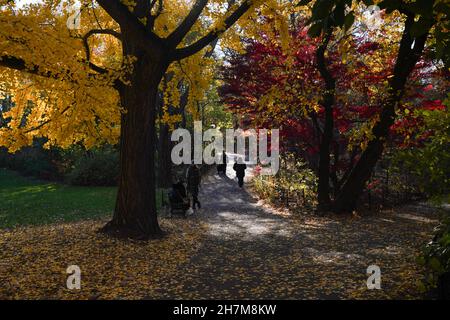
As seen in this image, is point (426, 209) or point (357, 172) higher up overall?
point (357, 172)

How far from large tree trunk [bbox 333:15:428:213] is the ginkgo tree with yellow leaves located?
3.46m

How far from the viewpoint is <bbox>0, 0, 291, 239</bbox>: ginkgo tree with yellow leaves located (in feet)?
26.1

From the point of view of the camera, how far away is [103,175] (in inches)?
1040

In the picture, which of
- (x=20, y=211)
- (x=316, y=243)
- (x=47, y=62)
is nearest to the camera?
(x=47, y=62)

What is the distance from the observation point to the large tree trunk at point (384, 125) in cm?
1121

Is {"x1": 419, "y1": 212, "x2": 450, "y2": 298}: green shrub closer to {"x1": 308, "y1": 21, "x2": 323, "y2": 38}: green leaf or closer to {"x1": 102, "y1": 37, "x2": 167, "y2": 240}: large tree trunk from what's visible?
{"x1": 308, "y1": 21, "x2": 323, "y2": 38}: green leaf

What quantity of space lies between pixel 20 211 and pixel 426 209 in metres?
15.1

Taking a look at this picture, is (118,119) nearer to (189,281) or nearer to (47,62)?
(47,62)

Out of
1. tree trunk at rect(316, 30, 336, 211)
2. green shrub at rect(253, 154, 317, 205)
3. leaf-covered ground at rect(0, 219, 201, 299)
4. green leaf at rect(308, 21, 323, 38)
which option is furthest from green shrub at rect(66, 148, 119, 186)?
green leaf at rect(308, 21, 323, 38)

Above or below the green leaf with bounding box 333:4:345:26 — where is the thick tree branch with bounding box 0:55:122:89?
above
